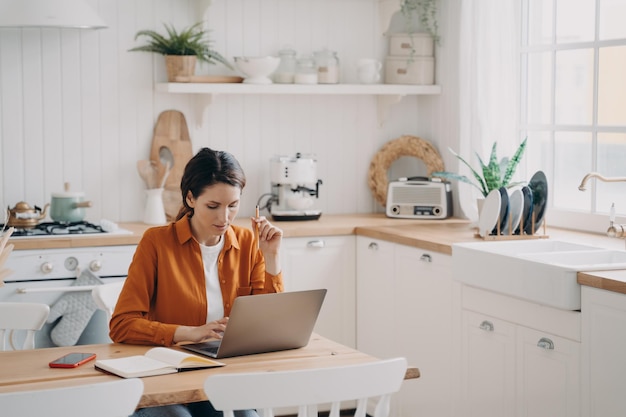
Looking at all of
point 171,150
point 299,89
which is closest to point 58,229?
point 171,150

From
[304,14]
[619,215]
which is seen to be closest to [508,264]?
[619,215]

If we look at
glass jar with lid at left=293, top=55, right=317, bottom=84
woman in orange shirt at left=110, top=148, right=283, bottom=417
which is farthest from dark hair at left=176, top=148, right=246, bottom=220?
glass jar with lid at left=293, top=55, right=317, bottom=84

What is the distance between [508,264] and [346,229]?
4.20 feet

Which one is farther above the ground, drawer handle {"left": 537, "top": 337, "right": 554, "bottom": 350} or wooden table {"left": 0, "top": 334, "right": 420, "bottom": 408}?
wooden table {"left": 0, "top": 334, "right": 420, "bottom": 408}

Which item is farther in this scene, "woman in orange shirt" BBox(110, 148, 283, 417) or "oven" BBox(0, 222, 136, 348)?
"oven" BBox(0, 222, 136, 348)

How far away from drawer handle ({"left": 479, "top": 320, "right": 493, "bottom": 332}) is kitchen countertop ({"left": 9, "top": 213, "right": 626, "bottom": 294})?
353 mm

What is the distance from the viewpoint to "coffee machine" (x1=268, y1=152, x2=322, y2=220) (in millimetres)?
4590

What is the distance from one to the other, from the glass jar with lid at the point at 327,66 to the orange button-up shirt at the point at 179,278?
76.5 inches

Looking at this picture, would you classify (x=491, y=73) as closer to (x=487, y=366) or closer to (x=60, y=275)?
(x=487, y=366)

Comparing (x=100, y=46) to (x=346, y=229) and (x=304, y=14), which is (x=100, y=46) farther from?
(x=346, y=229)

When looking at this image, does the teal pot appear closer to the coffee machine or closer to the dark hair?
the coffee machine

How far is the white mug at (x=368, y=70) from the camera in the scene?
4.79 m

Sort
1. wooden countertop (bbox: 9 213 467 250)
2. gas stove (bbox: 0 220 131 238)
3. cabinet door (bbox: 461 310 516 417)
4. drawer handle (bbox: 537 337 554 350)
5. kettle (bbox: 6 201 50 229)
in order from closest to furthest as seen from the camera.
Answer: drawer handle (bbox: 537 337 554 350)
cabinet door (bbox: 461 310 516 417)
wooden countertop (bbox: 9 213 467 250)
gas stove (bbox: 0 220 131 238)
kettle (bbox: 6 201 50 229)

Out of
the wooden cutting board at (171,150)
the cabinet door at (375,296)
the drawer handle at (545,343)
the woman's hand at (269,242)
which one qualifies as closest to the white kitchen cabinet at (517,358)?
the drawer handle at (545,343)
